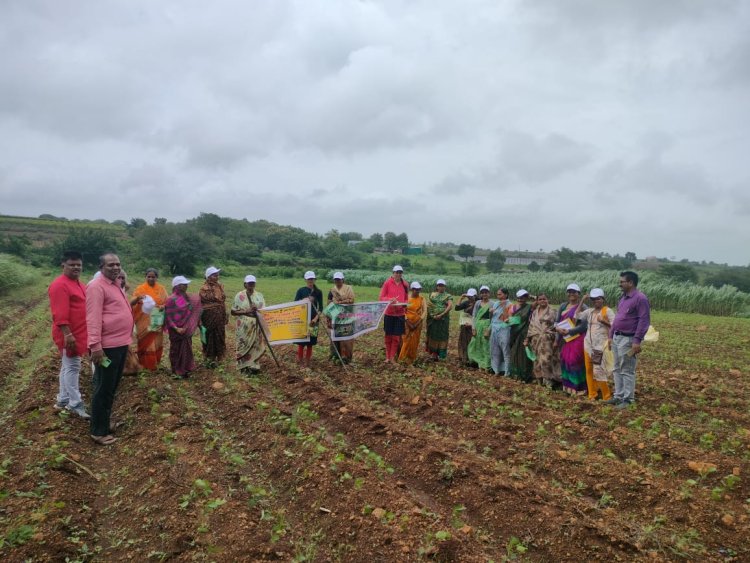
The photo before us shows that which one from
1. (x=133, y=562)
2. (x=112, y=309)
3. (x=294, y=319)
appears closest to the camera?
(x=133, y=562)

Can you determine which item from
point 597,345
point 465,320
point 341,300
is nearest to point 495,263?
point 465,320

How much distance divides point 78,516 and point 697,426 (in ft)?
23.1

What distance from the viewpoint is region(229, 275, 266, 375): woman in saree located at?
29.3ft

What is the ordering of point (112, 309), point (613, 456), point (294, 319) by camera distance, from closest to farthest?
point (613, 456) → point (112, 309) → point (294, 319)

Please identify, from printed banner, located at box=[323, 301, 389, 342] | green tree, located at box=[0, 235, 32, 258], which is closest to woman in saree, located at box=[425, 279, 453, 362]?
printed banner, located at box=[323, 301, 389, 342]

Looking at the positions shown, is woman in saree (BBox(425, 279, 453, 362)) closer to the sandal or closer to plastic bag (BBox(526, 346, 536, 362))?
plastic bag (BBox(526, 346, 536, 362))

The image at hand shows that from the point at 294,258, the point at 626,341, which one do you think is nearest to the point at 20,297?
the point at 626,341

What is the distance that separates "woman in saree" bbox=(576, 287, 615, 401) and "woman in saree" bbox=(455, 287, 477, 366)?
106 inches

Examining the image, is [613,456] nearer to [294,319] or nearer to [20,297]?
[294,319]

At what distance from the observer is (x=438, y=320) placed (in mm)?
10211

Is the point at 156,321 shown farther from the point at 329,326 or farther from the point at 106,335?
the point at 329,326

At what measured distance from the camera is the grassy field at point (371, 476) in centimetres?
366

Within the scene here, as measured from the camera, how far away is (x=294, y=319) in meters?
9.29

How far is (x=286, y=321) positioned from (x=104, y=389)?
13.1ft
